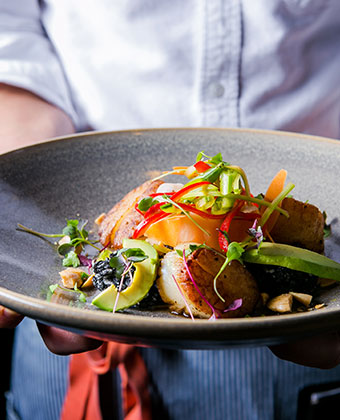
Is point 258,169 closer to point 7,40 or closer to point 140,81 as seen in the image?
point 140,81

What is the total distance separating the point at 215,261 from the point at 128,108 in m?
0.99

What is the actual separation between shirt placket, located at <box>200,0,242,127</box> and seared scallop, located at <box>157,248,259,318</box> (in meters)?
0.85

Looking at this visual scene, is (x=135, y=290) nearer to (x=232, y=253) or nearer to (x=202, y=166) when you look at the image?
(x=232, y=253)

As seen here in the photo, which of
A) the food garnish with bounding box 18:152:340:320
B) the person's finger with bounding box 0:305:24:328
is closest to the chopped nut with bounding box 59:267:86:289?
the food garnish with bounding box 18:152:340:320

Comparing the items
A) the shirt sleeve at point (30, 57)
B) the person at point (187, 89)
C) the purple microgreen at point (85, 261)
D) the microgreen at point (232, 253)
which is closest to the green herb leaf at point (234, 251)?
the microgreen at point (232, 253)

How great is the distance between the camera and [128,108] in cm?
180

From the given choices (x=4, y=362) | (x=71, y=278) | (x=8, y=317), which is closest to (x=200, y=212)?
(x=71, y=278)

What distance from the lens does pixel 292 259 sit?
96 centimetres

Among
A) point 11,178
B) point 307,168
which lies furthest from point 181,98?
point 11,178

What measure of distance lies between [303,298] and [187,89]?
0.98 m

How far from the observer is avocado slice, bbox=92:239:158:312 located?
0.91 m

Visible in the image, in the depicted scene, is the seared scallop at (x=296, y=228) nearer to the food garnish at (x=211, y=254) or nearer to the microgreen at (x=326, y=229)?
the food garnish at (x=211, y=254)

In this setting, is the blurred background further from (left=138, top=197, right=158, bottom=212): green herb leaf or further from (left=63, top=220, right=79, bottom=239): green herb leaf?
(left=138, top=197, right=158, bottom=212): green herb leaf

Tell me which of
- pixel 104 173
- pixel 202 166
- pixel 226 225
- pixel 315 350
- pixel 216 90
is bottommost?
pixel 315 350
